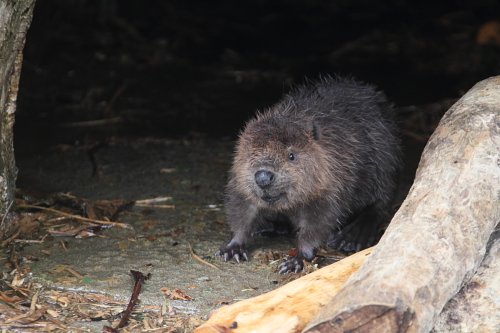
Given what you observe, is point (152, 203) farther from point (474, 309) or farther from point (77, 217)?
point (474, 309)

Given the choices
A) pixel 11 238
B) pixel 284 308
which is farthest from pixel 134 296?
pixel 11 238

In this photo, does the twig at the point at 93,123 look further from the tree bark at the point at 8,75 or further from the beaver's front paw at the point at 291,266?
the beaver's front paw at the point at 291,266

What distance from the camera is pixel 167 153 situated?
720cm

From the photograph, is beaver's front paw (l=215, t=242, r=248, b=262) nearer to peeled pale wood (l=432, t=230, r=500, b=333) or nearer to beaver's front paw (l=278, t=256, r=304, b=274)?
beaver's front paw (l=278, t=256, r=304, b=274)

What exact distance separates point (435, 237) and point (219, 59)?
6382 mm

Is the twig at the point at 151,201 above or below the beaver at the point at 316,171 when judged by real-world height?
below

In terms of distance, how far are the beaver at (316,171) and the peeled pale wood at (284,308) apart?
0.98 metres

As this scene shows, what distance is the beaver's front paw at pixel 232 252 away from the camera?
5109 mm

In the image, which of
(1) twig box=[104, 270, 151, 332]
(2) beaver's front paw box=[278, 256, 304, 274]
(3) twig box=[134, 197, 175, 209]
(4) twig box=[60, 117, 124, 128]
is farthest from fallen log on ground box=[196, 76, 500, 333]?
(4) twig box=[60, 117, 124, 128]

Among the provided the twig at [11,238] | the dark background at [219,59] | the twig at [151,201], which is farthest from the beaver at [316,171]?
the dark background at [219,59]

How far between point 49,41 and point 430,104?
4219 millimetres

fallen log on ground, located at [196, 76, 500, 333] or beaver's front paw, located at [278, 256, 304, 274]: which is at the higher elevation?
fallen log on ground, located at [196, 76, 500, 333]

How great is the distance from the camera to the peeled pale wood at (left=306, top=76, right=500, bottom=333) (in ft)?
10.5

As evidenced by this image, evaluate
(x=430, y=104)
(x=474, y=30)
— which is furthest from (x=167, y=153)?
(x=474, y=30)
